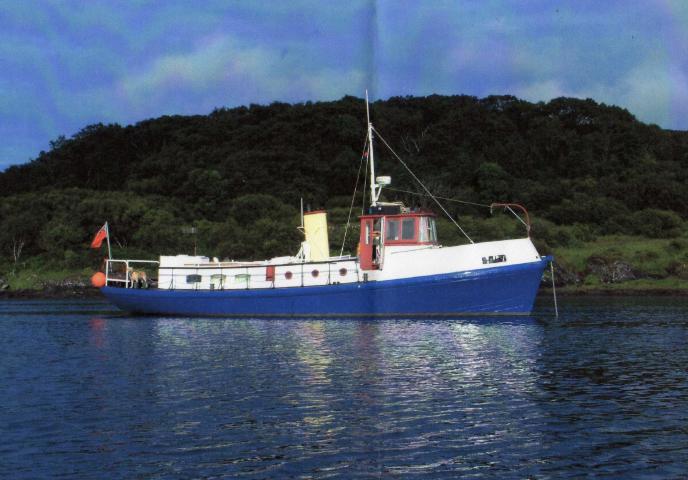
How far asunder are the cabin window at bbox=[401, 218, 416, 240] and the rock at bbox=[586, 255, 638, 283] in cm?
3715

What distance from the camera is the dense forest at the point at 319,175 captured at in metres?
92.0

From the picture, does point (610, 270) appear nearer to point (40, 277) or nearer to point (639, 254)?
point (639, 254)

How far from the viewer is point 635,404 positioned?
19312 millimetres

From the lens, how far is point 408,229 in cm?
4291

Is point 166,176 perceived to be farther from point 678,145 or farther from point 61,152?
point 678,145

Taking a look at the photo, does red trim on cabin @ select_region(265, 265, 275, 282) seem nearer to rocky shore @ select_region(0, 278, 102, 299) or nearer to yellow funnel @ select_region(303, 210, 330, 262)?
yellow funnel @ select_region(303, 210, 330, 262)

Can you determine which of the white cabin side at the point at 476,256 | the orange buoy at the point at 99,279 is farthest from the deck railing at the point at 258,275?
the white cabin side at the point at 476,256

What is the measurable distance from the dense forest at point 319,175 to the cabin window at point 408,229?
35.0 m

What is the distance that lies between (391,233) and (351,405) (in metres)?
24.2

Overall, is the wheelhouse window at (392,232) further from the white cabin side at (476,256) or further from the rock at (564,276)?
the rock at (564,276)

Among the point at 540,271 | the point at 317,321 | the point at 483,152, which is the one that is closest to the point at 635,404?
the point at 540,271

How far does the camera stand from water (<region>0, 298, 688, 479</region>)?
14.5 metres

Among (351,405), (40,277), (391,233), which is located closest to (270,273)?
(391,233)

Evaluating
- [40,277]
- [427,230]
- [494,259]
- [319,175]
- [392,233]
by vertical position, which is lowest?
[494,259]
